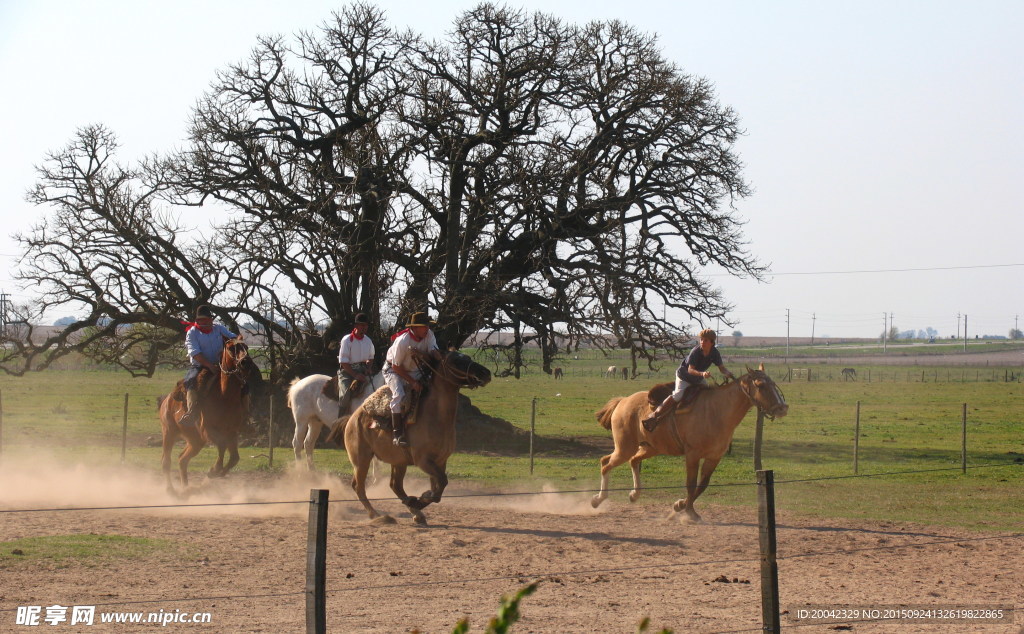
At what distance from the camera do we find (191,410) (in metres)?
14.0

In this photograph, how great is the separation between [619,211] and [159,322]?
1166 cm

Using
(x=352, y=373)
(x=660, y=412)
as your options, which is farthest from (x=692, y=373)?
(x=352, y=373)

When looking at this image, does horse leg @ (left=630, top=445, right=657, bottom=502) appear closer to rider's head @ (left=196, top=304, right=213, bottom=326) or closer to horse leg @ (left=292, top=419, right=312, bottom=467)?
horse leg @ (left=292, top=419, right=312, bottom=467)

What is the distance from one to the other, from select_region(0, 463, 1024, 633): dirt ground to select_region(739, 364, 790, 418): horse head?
149 cm

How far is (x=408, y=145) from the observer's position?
80.4 ft

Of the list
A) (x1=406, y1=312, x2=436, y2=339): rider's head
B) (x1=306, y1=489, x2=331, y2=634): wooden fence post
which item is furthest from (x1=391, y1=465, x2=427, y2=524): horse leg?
(x1=306, y1=489, x2=331, y2=634): wooden fence post

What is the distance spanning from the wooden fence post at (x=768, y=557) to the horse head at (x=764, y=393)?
5.62 m

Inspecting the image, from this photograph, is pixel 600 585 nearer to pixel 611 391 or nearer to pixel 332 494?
pixel 332 494

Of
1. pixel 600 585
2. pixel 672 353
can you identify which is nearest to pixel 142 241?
pixel 672 353

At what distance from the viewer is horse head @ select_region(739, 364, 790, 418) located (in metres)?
12.3

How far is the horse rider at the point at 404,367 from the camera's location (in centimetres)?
1231

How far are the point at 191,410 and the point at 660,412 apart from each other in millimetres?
6493

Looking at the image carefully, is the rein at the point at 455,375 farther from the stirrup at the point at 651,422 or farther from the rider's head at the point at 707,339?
the rider's head at the point at 707,339

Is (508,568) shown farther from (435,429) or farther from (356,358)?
(356,358)
